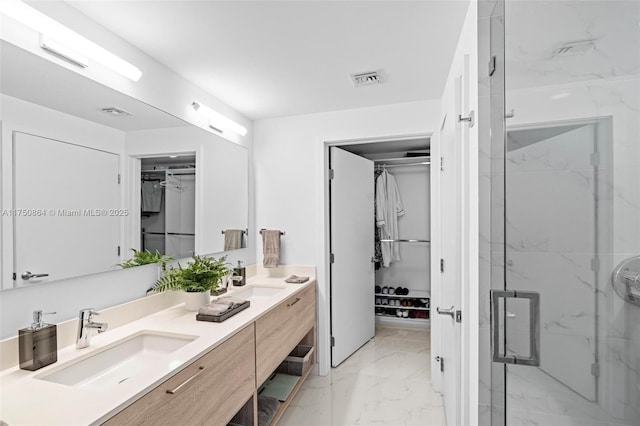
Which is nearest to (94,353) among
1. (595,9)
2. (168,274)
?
(168,274)

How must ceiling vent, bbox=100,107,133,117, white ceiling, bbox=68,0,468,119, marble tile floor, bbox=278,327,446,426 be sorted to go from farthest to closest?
marble tile floor, bbox=278,327,446,426 < ceiling vent, bbox=100,107,133,117 < white ceiling, bbox=68,0,468,119

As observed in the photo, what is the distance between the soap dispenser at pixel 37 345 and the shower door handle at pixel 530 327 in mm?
1571

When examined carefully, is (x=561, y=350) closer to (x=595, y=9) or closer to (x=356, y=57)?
(x=595, y=9)

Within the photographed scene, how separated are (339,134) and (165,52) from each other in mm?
1471

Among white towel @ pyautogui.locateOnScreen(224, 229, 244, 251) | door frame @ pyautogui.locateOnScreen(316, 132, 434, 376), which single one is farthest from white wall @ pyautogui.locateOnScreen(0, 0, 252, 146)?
door frame @ pyautogui.locateOnScreen(316, 132, 434, 376)

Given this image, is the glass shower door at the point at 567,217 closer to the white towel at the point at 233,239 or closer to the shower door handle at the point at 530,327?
the shower door handle at the point at 530,327

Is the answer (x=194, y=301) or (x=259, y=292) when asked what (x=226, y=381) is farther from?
(x=259, y=292)

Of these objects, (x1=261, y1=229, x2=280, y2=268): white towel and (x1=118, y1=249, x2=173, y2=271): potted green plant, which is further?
(x1=261, y1=229, x2=280, y2=268): white towel

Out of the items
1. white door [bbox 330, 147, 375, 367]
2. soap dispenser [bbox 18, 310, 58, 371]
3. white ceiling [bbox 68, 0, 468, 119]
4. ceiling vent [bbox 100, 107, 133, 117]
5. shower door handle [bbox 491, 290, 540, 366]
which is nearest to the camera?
shower door handle [bbox 491, 290, 540, 366]

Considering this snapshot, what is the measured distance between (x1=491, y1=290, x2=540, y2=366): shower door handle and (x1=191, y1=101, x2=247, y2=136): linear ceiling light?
2109 mm

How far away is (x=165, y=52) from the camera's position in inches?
70.7

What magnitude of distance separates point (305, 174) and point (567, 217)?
230cm

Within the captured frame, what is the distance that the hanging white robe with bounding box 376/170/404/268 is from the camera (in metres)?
3.96

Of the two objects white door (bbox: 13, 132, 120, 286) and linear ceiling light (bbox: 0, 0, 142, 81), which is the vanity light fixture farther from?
white door (bbox: 13, 132, 120, 286)
